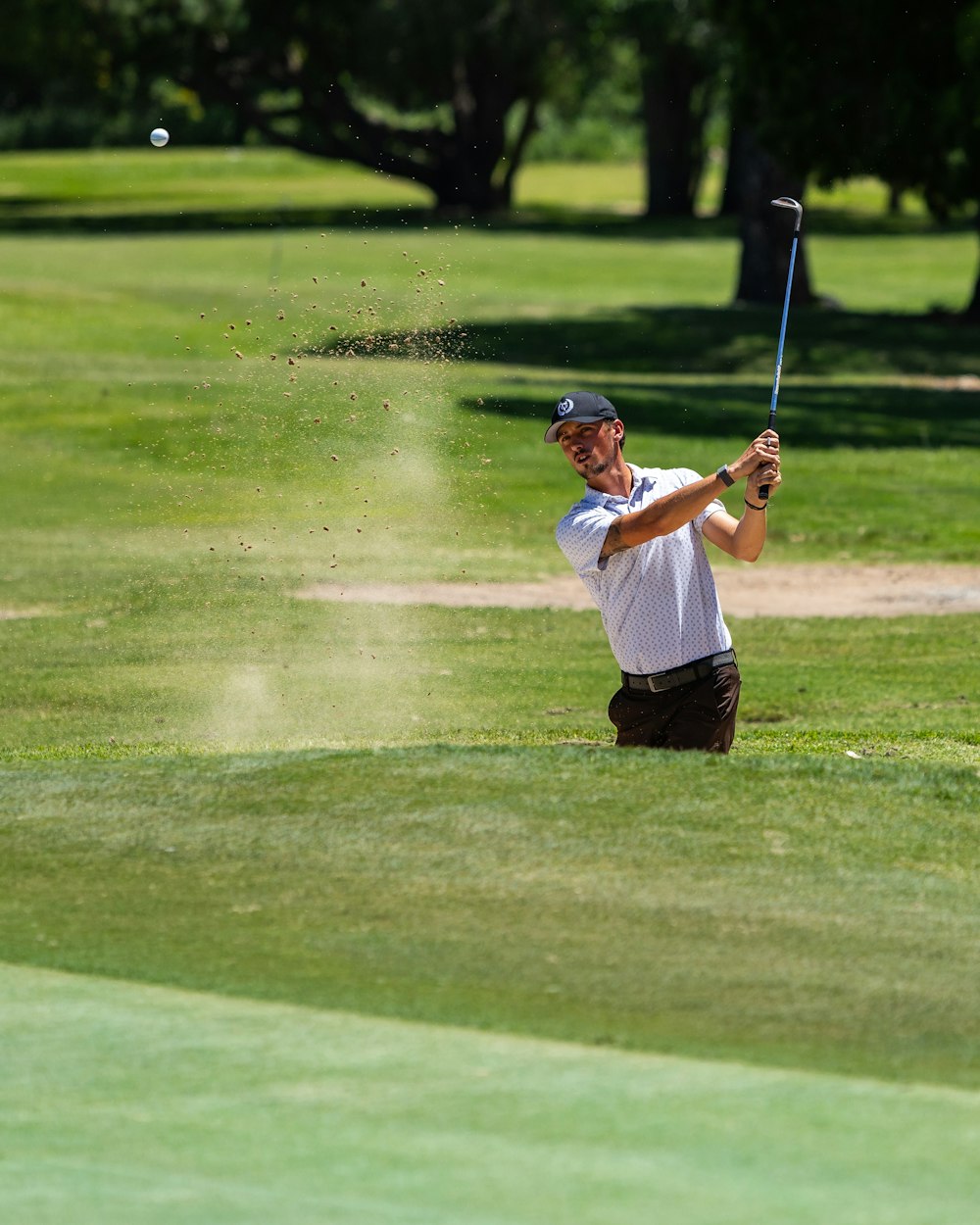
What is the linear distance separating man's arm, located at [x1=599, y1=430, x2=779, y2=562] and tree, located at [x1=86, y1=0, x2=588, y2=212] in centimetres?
4860

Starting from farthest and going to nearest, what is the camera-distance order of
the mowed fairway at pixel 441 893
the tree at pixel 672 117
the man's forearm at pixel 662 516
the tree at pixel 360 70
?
the tree at pixel 360 70 → the tree at pixel 672 117 → the man's forearm at pixel 662 516 → the mowed fairway at pixel 441 893

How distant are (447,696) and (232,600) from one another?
9.54ft

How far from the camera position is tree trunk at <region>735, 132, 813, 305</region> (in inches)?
1435

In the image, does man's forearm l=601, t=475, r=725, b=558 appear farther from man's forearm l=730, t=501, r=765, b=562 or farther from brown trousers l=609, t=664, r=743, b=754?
brown trousers l=609, t=664, r=743, b=754

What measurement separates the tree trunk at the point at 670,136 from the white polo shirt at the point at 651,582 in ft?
174

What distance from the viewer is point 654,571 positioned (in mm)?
7266

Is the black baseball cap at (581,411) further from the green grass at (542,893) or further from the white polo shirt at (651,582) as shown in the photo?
the green grass at (542,893)

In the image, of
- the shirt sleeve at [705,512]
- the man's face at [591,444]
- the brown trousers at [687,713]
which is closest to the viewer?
the man's face at [591,444]

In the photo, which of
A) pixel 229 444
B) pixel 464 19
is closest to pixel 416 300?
pixel 229 444

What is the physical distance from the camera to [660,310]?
37281 millimetres

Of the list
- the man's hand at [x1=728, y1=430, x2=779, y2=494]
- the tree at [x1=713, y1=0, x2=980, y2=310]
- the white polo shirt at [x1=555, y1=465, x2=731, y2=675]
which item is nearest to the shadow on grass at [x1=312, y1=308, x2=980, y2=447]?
the tree at [x1=713, y1=0, x2=980, y2=310]

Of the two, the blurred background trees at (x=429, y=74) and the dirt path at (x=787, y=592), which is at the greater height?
the blurred background trees at (x=429, y=74)

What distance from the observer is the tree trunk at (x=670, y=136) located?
6056cm

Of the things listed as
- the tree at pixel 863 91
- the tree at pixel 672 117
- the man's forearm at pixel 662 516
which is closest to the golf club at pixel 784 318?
the man's forearm at pixel 662 516
